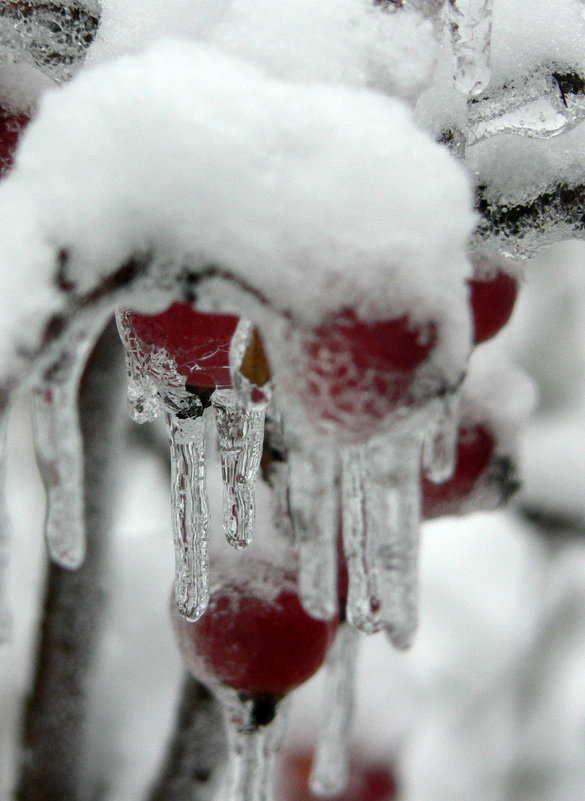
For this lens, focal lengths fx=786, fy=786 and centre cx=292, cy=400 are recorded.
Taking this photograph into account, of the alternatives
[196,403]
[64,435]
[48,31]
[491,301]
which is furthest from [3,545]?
[491,301]

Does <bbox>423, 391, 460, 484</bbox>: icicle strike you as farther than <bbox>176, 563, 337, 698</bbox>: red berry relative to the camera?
No

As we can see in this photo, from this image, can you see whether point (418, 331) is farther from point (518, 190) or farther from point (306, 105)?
point (518, 190)

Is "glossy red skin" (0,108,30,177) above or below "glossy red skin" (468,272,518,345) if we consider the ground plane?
below

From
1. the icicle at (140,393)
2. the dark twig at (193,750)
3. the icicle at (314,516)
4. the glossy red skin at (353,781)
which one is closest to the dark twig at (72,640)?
the dark twig at (193,750)

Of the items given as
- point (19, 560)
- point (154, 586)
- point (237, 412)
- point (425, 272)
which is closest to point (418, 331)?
point (425, 272)

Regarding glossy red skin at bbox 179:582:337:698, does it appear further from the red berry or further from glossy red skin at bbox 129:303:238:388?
glossy red skin at bbox 129:303:238:388

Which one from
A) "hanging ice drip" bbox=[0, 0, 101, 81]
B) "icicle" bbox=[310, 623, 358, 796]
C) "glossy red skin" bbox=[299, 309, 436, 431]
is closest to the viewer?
"glossy red skin" bbox=[299, 309, 436, 431]

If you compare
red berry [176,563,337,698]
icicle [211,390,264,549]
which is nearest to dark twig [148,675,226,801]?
red berry [176,563,337,698]

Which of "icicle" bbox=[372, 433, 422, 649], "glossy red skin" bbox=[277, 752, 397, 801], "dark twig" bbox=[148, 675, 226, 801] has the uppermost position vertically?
"icicle" bbox=[372, 433, 422, 649]
